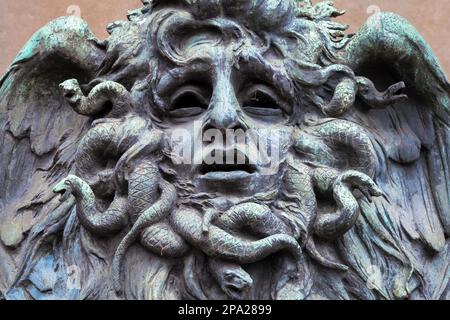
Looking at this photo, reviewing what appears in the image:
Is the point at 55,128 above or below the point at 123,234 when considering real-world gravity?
above

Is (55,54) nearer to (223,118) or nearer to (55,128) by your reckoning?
(55,128)

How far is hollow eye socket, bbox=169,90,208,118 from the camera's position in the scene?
152 inches

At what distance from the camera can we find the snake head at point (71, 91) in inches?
153

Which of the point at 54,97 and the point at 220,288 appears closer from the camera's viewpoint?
the point at 220,288

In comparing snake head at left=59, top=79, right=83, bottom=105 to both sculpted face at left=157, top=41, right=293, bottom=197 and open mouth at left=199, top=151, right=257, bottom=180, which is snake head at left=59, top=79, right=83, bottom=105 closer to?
sculpted face at left=157, top=41, right=293, bottom=197

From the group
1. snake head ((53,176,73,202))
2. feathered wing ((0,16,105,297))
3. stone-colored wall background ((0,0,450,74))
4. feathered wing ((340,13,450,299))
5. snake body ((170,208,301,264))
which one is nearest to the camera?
snake body ((170,208,301,264))

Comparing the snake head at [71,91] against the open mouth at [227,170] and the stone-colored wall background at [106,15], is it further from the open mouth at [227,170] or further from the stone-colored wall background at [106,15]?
the stone-colored wall background at [106,15]

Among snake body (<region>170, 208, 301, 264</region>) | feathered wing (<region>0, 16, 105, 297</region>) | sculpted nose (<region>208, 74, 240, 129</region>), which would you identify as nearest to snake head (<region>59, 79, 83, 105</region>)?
feathered wing (<region>0, 16, 105, 297</region>)

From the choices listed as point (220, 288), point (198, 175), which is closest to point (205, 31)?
point (198, 175)

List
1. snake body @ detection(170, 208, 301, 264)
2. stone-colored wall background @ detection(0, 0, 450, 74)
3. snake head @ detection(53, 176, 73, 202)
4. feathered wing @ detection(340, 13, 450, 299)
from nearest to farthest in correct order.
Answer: snake body @ detection(170, 208, 301, 264), snake head @ detection(53, 176, 73, 202), feathered wing @ detection(340, 13, 450, 299), stone-colored wall background @ detection(0, 0, 450, 74)

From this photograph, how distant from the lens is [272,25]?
3881mm

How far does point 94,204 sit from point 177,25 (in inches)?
19.1

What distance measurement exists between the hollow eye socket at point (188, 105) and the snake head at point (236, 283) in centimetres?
44

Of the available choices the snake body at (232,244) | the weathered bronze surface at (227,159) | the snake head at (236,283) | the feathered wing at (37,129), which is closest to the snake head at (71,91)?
the weathered bronze surface at (227,159)
